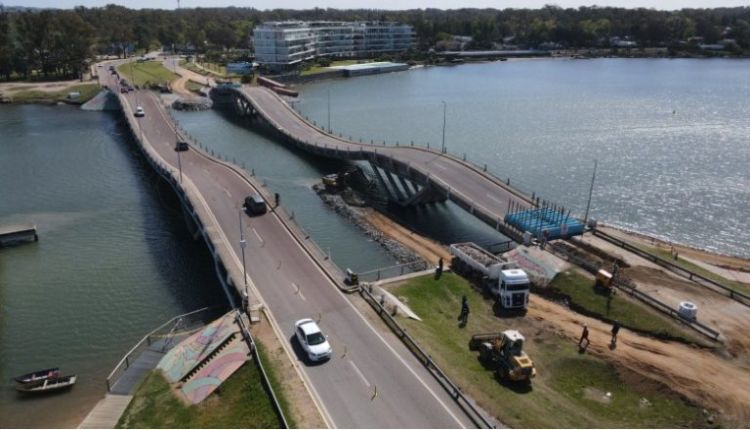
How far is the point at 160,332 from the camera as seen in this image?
145 feet

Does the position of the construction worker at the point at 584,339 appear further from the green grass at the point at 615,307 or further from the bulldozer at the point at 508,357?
the green grass at the point at 615,307

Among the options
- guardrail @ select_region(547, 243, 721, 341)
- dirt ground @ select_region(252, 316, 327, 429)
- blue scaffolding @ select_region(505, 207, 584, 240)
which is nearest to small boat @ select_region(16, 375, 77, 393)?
dirt ground @ select_region(252, 316, 327, 429)

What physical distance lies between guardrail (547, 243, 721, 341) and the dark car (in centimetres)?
3017

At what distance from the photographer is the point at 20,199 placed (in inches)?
3002

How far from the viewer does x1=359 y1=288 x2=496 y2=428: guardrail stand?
92.8ft

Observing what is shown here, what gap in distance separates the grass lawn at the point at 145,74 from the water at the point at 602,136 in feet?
155

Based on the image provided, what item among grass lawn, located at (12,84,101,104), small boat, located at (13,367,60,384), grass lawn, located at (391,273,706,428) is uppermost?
grass lawn, located at (12,84,101,104)

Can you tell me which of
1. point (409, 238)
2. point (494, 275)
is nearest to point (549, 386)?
point (494, 275)

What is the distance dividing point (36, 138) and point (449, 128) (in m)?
89.0

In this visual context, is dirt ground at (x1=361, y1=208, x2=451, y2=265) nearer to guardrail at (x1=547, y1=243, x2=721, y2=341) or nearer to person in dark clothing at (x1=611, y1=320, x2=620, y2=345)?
guardrail at (x1=547, y1=243, x2=721, y2=341)

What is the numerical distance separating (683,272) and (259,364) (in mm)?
36582

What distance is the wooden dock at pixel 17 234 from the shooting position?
61.3 metres

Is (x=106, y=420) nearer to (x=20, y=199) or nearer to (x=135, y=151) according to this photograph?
(x=20, y=199)

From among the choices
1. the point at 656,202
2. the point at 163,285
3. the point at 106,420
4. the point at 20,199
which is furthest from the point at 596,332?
the point at 20,199
